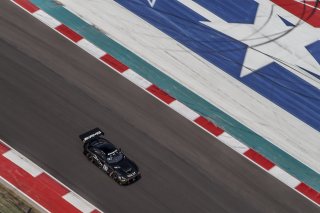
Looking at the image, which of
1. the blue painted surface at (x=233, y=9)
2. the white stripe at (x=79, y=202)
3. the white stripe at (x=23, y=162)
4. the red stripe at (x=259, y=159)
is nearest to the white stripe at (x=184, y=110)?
the red stripe at (x=259, y=159)

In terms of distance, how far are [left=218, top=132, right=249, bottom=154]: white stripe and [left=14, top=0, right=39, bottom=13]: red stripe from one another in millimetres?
13595

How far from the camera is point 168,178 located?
3594cm

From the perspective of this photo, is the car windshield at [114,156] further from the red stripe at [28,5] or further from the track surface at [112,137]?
the red stripe at [28,5]

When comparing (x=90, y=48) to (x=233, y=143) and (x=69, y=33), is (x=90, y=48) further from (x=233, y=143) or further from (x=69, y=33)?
(x=233, y=143)

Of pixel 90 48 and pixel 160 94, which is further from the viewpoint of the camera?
pixel 90 48

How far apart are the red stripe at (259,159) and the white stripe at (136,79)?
6.84 metres

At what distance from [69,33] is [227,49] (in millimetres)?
9405

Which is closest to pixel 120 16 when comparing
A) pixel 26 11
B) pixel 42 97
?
pixel 26 11

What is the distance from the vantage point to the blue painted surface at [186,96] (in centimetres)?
3819

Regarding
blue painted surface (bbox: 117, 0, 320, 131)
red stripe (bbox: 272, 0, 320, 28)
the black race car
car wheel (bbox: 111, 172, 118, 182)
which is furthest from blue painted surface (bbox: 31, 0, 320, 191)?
red stripe (bbox: 272, 0, 320, 28)

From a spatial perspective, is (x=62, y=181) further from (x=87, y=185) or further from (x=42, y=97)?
(x=42, y=97)

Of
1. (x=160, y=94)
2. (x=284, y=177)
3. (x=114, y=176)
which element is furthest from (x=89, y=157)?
(x=284, y=177)

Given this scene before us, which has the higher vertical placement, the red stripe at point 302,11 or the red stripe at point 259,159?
the red stripe at point 302,11

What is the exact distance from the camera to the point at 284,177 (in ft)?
123
